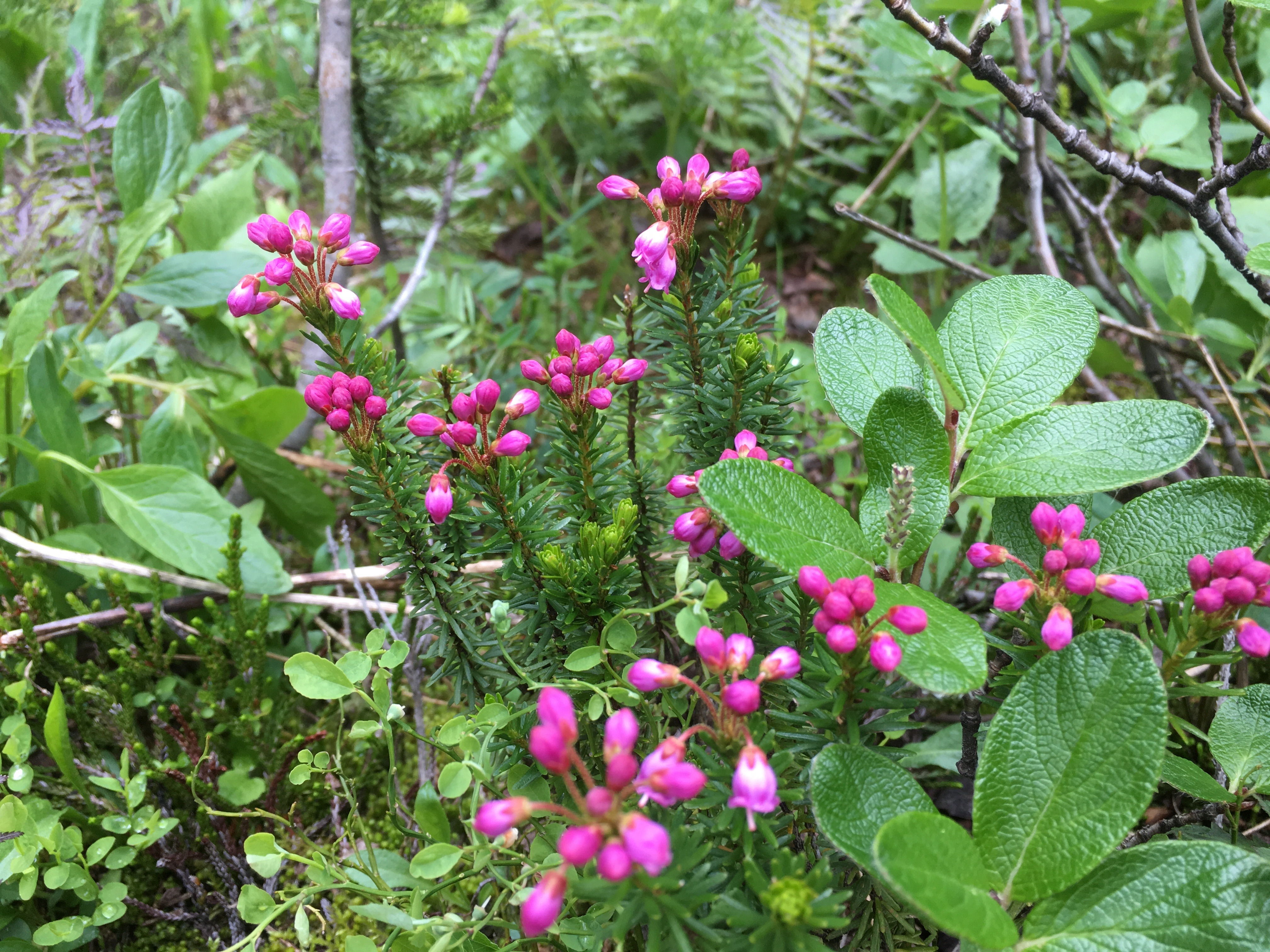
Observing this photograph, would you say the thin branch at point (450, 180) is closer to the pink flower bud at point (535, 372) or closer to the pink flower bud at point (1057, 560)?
the pink flower bud at point (535, 372)

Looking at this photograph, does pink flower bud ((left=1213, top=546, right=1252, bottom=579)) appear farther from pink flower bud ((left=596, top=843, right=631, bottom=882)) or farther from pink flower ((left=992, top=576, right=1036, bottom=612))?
pink flower bud ((left=596, top=843, right=631, bottom=882))

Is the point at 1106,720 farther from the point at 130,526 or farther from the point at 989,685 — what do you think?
the point at 130,526

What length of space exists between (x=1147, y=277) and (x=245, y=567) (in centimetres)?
221

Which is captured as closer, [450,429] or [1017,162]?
[450,429]

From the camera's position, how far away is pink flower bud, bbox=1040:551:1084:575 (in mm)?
910

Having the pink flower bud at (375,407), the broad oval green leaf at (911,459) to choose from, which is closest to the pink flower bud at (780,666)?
the broad oval green leaf at (911,459)

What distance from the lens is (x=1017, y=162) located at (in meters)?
2.09

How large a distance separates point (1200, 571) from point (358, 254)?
110 cm

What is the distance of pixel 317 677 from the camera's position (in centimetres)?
113

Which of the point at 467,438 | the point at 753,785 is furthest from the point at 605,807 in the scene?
the point at 467,438

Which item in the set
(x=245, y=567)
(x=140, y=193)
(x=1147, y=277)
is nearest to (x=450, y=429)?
(x=245, y=567)

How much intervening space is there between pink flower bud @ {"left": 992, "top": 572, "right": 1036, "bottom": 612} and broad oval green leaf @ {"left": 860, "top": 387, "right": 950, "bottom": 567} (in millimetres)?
101

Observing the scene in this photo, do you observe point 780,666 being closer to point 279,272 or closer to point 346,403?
point 346,403

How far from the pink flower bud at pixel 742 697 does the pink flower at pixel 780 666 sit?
0.05m
